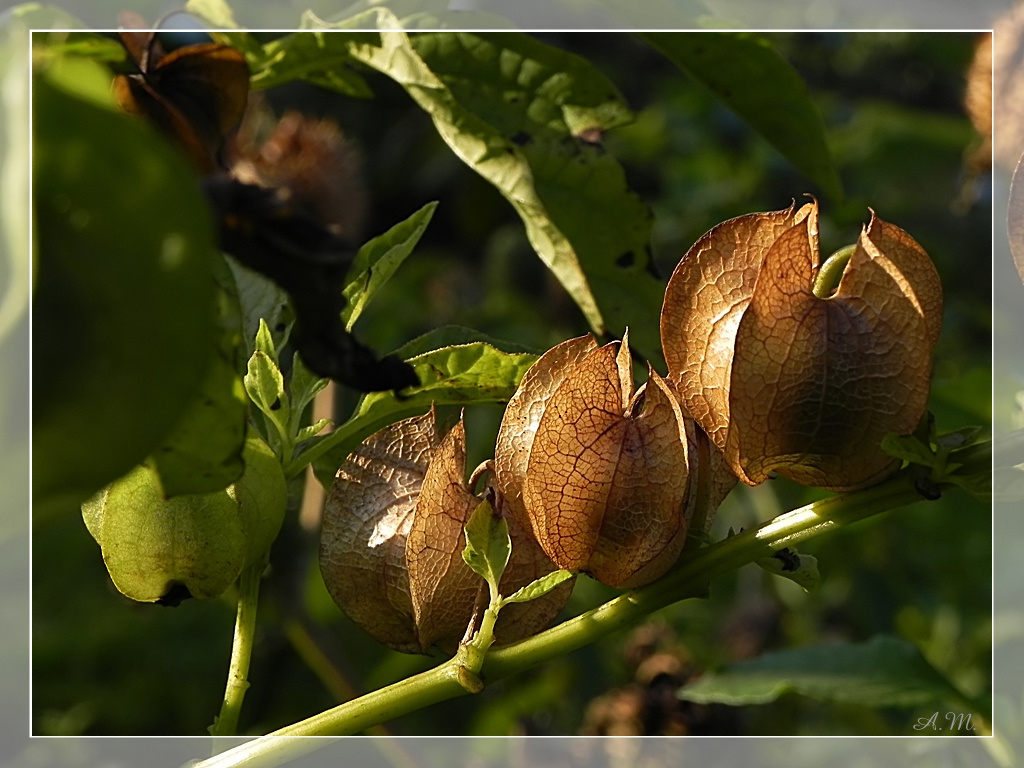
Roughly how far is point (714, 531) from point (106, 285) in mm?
1252

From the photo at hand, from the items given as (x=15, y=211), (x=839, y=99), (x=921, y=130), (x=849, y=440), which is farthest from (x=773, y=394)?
(x=839, y=99)

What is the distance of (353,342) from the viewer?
18.6 inches

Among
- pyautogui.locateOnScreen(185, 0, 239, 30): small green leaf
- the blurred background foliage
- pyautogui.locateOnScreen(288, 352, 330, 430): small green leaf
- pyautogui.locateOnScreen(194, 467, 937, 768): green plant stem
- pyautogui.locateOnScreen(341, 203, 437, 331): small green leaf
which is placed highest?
pyautogui.locateOnScreen(185, 0, 239, 30): small green leaf

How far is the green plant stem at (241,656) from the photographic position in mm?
658

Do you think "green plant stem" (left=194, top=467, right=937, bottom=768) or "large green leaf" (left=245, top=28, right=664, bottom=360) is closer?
"green plant stem" (left=194, top=467, right=937, bottom=768)

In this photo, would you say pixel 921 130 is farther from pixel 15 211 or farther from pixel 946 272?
pixel 15 211

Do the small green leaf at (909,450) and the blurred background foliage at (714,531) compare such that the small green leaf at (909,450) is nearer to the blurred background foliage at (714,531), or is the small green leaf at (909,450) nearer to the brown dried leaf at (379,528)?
the brown dried leaf at (379,528)

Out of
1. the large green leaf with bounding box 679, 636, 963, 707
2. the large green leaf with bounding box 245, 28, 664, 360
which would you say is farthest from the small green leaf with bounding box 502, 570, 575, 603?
the large green leaf with bounding box 679, 636, 963, 707

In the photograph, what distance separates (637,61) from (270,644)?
5.40ft

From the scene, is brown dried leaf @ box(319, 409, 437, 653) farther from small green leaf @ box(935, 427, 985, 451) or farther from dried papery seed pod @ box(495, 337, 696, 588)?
small green leaf @ box(935, 427, 985, 451)

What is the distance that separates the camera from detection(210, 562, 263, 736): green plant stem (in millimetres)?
658

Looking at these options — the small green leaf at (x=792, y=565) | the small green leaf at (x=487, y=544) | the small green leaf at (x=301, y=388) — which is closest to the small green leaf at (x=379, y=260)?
the small green leaf at (x=301, y=388)

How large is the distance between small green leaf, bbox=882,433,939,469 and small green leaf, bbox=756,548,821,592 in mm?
79

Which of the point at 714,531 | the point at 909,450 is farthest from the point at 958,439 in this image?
the point at 714,531
